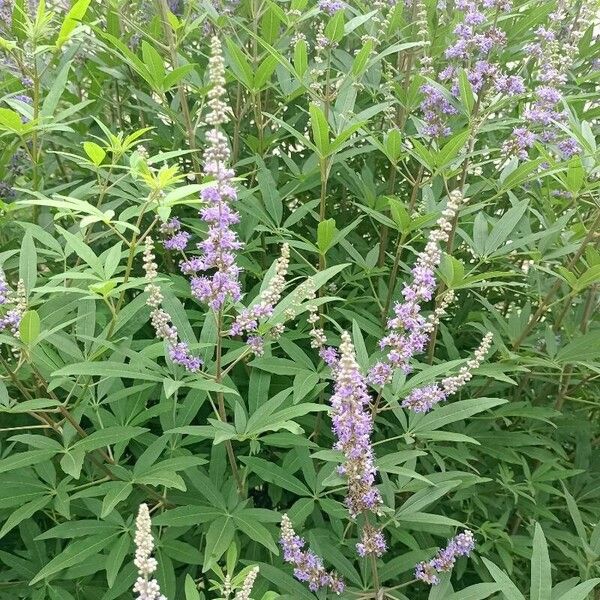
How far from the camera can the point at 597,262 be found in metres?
3.18

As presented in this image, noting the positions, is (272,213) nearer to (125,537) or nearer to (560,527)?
(125,537)

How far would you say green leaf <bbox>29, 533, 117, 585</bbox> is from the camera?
2.69m

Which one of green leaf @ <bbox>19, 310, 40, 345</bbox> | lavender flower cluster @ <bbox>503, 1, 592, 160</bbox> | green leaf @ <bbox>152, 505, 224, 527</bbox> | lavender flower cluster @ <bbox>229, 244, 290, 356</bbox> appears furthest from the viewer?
lavender flower cluster @ <bbox>503, 1, 592, 160</bbox>

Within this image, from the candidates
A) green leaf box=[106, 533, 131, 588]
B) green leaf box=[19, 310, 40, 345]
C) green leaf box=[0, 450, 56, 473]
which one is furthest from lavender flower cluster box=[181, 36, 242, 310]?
A: green leaf box=[106, 533, 131, 588]

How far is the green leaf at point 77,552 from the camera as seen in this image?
8.81ft

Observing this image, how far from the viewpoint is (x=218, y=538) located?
107 inches

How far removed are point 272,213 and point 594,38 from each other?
113 inches

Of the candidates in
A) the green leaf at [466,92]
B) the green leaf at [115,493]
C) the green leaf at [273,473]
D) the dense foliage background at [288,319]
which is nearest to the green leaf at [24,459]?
the dense foliage background at [288,319]

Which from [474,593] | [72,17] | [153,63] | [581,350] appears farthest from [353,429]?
[72,17]

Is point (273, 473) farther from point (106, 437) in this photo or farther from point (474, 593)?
point (474, 593)

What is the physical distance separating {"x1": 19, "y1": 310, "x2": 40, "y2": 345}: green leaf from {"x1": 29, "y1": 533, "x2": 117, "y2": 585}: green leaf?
3.06 ft

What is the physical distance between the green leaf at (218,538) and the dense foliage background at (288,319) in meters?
0.01

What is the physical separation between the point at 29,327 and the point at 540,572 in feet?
6.41

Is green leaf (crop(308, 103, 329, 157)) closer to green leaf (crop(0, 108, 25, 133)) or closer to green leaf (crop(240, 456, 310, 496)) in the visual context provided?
green leaf (crop(0, 108, 25, 133))
